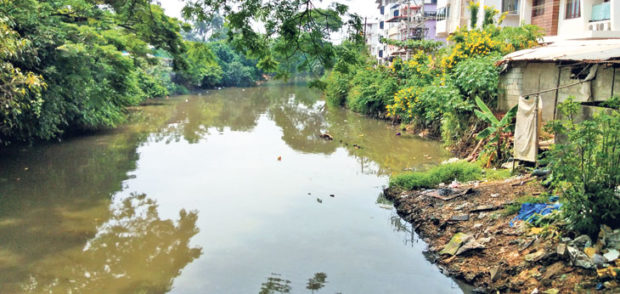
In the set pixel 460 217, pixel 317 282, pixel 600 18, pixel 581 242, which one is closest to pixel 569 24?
pixel 600 18

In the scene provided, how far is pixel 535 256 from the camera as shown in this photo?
5621 millimetres

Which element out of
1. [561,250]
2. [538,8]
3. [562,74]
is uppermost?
[538,8]

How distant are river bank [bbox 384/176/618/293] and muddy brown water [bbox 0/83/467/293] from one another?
0.95ft

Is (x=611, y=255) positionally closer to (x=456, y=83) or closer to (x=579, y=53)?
(x=579, y=53)

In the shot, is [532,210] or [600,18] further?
[600,18]

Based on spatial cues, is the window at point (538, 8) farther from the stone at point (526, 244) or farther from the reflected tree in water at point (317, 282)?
the reflected tree in water at point (317, 282)

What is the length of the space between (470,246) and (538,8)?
66.5 ft

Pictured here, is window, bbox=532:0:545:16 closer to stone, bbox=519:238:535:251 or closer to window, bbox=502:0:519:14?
window, bbox=502:0:519:14

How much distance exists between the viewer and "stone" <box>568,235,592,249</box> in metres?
5.32

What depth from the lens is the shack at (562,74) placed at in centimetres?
876

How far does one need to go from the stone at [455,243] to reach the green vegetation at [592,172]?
61.0 inches

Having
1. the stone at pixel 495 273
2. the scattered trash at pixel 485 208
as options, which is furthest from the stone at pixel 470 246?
the scattered trash at pixel 485 208

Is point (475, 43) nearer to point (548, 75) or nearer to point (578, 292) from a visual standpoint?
point (548, 75)

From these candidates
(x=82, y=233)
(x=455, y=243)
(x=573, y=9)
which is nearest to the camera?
(x=455, y=243)
